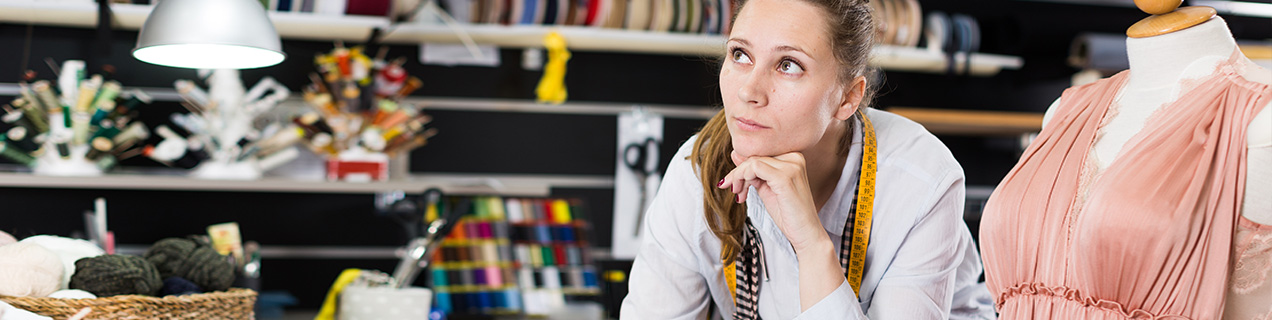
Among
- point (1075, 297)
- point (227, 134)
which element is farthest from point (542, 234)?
point (1075, 297)

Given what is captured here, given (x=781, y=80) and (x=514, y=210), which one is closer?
(x=781, y=80)

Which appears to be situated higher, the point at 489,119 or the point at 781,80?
the point at 781,80

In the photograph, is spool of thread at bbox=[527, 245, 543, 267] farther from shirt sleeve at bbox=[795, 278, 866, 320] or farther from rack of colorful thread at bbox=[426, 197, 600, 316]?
shirt sleeve at bbox=[795, 278, 866, 320]

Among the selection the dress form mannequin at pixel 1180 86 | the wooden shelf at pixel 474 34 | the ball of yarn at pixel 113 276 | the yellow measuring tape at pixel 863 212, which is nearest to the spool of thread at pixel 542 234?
the wooden shelf at pixel 474 34

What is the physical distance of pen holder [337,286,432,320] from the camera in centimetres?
233

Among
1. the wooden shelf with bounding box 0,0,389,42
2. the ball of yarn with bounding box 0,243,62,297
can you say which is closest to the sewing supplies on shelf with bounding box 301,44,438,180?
the wooden shelf with bounding box 0,0,389,42

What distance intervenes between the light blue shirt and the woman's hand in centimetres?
8

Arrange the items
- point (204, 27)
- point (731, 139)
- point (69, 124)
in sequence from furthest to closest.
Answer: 1. point (69, 124)
2. point (204, 27)
3. point (731, 139)

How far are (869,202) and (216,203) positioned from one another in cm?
258

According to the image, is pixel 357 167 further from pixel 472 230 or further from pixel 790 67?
pixel 790 67

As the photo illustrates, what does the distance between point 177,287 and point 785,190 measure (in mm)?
1232

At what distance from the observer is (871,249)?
4.26 ft

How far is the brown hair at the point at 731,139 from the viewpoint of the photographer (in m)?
1.18

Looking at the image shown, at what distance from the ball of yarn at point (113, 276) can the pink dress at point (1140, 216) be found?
4.74 ft
